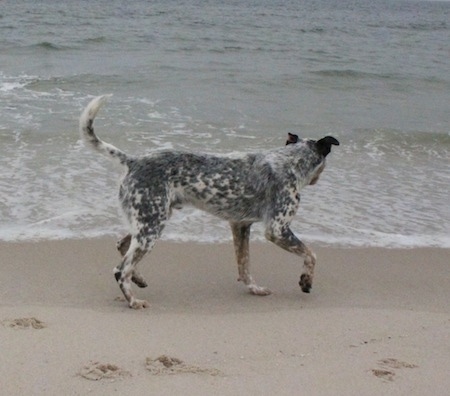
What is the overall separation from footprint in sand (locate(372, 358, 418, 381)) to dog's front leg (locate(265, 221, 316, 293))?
1.43 meters

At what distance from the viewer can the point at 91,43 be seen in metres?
24.9

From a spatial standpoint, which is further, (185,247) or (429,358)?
(185,247)

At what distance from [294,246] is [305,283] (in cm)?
28

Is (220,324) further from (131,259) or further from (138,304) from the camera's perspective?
(131,259)

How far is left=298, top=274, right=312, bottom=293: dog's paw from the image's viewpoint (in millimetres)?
5738

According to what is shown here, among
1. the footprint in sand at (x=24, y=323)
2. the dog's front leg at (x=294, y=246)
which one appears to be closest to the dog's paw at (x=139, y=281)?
the dog's front leg at (x=294, y=246)

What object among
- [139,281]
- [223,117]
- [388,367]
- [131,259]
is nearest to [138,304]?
[131,259]

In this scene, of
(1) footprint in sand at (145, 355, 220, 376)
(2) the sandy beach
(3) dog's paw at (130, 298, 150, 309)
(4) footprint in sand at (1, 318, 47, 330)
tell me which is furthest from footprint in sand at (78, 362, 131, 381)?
(3) dog's paw at (130, 298, 150, 309)

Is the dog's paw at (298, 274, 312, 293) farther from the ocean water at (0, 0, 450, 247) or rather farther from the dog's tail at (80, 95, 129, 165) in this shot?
the dog's tail at (80, 95, 129, 165)

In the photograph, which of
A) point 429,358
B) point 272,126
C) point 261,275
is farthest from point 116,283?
point 272,126

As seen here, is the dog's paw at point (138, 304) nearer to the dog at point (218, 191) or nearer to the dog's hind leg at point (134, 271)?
the dog at point (218, 191)

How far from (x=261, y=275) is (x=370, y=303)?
97 centimetres

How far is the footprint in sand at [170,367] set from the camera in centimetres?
413

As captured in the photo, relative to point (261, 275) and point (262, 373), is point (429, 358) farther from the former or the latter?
point (261, 275)
